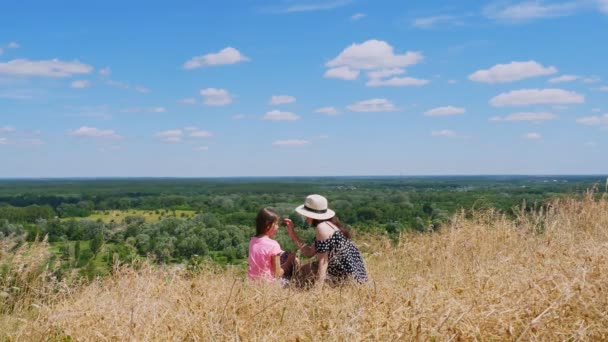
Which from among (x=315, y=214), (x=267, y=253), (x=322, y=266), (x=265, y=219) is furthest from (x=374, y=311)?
(x=265, y=219)

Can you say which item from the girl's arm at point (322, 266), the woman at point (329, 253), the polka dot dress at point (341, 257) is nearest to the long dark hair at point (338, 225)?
the woman at point (329, 253)

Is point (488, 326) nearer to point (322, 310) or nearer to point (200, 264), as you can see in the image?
point (322, 310)

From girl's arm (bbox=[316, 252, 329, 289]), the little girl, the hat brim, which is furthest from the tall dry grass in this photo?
the hat brim

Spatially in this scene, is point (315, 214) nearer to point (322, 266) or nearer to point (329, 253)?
point (329, 253)

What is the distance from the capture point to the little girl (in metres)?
5.46

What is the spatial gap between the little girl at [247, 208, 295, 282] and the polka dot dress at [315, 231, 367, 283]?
490 mm

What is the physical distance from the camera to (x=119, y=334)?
3.21m

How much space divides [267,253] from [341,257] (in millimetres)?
828

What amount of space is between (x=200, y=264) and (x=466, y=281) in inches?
134

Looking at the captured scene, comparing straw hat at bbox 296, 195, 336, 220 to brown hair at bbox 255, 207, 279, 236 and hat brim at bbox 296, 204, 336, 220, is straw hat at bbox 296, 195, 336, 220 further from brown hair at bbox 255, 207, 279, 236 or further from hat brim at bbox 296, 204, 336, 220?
brown hair at bbox 255, 207, 279, 236

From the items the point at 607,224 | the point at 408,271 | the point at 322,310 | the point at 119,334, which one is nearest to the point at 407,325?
the point at 322,310

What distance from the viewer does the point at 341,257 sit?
511cm

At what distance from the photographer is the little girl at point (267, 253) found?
5.46 metres

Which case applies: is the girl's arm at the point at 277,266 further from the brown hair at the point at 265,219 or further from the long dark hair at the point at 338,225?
the long dark hair at the point at 338,225
